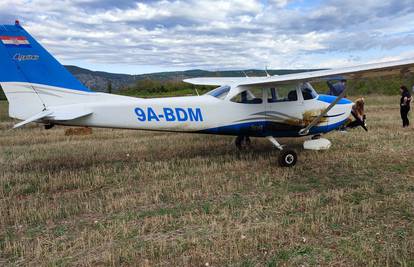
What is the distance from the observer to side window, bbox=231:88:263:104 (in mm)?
8914

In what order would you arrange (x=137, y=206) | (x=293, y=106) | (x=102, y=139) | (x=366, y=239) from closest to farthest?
(x=366, y=239)
(x=137, y=206)
(x=293, y=106)
(x=102, y=139)

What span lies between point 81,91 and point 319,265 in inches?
243

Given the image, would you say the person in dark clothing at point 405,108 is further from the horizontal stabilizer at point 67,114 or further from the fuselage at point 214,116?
the horizontal stabilizer at point 67,114

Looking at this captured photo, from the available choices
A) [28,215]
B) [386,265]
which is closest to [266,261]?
[386,265]

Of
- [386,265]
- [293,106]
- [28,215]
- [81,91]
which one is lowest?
[386,265]

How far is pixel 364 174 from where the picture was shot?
7387 millimetres

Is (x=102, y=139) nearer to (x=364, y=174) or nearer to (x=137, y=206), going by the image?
(x=137, y=206)

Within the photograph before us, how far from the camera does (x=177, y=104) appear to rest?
840 centimetres

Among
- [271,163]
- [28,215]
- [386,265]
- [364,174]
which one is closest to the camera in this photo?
[386,265]

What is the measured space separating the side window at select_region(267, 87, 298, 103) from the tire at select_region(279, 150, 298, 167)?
1.46m

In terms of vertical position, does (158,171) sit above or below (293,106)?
below

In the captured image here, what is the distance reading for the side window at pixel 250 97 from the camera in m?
8.91

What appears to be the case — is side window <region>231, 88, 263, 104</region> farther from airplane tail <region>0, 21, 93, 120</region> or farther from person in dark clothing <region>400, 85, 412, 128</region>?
person in dark clothing <region>400, 85, 412, 128</region>

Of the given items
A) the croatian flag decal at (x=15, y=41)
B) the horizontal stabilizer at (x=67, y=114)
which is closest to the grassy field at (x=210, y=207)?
the horizontal stabilizer at (x=67, y=114)
